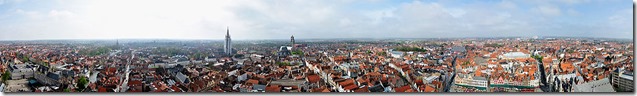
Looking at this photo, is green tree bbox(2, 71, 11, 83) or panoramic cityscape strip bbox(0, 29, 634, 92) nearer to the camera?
panoramic cityscape strip bbox(0, 29, 634, 92)

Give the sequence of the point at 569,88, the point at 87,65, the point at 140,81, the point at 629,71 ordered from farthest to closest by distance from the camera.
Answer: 1. the point at 87,65
2. the point at 140,81
3. the point at 569,88
4. the point at 629,71

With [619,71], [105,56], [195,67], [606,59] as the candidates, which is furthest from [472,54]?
[105,56]

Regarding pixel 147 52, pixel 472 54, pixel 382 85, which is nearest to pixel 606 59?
pixel 472 54

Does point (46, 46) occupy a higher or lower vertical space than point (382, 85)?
higher

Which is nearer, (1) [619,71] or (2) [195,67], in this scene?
(1) [619,71]

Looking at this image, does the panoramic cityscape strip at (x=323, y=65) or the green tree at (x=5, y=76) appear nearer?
the panoramic cityscape strip at (x=323, y=65)

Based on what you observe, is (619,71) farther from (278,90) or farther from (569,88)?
(278,90)

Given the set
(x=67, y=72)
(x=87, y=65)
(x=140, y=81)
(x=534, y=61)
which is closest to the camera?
(x=140, y=81)

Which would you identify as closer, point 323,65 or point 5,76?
point 5,76

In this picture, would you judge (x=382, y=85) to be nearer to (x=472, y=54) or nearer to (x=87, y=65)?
(x=472, y=54)
